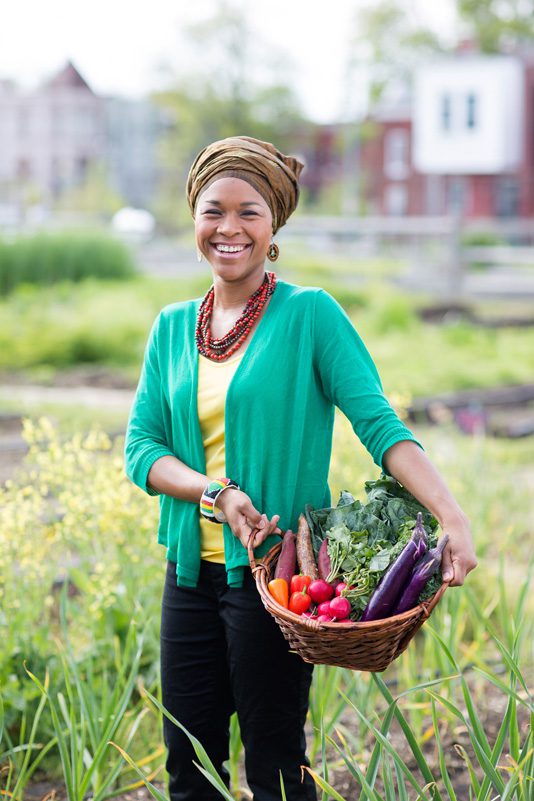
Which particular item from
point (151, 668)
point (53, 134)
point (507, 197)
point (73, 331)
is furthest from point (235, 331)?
point (507, 197)

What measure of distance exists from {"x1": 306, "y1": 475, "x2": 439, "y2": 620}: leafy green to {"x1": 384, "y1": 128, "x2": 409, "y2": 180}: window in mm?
39802

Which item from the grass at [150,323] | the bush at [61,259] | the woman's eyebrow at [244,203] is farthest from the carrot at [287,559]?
the bush at [61,259]

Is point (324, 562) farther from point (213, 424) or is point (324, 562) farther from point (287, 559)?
Result: point (213, 424)

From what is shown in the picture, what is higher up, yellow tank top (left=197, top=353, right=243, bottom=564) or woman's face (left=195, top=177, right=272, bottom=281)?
woman's face (left=195, top=177, right=272, bottom=281)

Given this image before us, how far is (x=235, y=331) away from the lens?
2.21 metres

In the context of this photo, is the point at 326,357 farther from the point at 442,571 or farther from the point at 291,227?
the point at 291,227

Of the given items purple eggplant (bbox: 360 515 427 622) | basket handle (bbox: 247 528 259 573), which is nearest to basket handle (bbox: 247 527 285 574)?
basket handle (bbox: 247 528 259 573)

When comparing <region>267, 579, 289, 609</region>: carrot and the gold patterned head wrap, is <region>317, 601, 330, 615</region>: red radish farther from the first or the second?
the gold patterned head wrap

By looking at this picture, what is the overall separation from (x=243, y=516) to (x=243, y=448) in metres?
0.14

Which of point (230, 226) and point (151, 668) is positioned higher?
point (230, 226)

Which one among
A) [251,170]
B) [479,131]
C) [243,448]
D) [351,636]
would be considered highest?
[479,131]

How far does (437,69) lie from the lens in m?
37.6

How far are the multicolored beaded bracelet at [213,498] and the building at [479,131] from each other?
118ft

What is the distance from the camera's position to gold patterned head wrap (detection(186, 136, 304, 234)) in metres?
2.18
